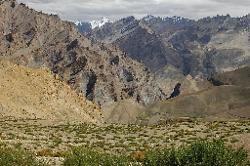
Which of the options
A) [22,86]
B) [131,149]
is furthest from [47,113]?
[131,149]

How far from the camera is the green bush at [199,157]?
73.9ft

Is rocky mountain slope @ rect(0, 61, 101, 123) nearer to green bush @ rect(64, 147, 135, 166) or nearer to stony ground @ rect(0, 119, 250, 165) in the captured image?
stony ground @ rect(0, 119, 250, 165)

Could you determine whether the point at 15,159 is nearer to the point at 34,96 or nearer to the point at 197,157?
the point at 197,157

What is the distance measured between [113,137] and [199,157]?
89.3 ft

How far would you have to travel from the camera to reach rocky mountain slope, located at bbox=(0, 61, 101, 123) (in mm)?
91438

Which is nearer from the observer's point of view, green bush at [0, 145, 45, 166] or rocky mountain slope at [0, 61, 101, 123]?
green bush at [0, 145, 45, 166]

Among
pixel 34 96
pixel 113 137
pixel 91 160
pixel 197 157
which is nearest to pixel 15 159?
pixel 91 160

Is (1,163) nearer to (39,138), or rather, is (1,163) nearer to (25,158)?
(25,158)

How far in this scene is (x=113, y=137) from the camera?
49656 millimetres

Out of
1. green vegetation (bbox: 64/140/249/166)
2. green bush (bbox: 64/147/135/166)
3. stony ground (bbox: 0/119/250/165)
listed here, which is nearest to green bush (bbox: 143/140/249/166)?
green vegetation (bbox: 64/140/249/166)

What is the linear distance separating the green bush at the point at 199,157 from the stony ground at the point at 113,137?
10773 millimetres

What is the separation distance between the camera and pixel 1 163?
23656mm

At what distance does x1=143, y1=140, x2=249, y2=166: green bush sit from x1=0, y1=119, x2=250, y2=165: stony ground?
10.8 meters

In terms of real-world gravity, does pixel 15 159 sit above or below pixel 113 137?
above
